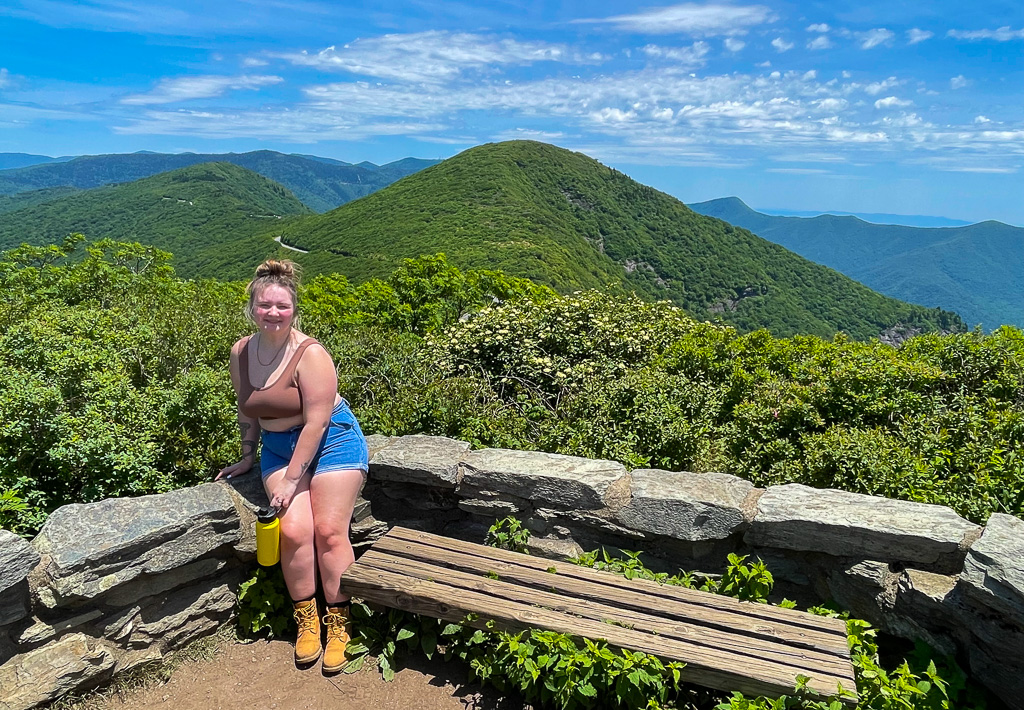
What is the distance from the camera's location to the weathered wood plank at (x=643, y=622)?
2369 mm

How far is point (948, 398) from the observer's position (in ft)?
14.8

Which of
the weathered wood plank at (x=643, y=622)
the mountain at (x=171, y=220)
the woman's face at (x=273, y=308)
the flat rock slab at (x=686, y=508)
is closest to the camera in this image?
the weathered wood plank at (x=643, y=622)

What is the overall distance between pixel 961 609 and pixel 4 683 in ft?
12.0

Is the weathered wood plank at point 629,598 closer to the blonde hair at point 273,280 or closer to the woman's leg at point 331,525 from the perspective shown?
the woman's leg at point 331,525

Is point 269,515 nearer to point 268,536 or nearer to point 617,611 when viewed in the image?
point 268,536

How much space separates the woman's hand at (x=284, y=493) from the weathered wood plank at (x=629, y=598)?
55 cm

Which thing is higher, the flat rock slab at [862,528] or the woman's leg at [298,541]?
the flat rock slab at [862,528]

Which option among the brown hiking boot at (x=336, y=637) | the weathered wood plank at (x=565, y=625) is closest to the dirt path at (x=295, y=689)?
the brown hiking boot at (x=336, y=637)

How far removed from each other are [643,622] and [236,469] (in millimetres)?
2149

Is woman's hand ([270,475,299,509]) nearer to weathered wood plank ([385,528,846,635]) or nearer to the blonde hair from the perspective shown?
weathered wood plank ([385,528,846,635])

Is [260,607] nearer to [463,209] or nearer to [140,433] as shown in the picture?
[140,433]

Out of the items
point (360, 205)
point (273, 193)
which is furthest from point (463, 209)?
point (273, 193)

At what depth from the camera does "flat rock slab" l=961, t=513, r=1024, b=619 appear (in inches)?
89.0

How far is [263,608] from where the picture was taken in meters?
3.25
